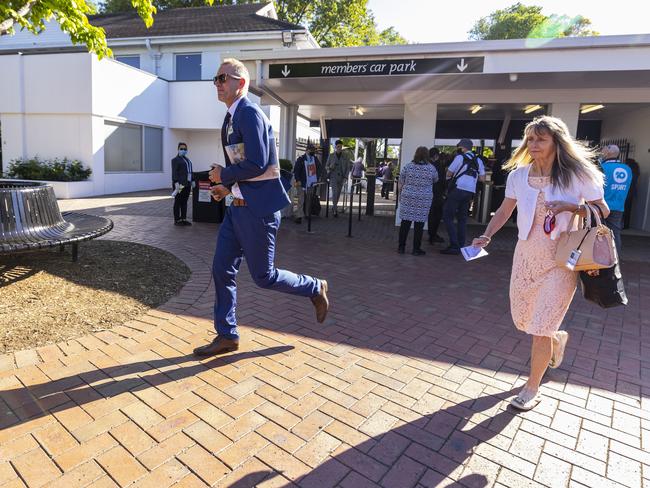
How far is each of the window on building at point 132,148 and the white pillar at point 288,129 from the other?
724cm

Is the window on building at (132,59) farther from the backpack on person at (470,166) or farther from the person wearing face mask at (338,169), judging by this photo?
the backpack on person at (470,166)

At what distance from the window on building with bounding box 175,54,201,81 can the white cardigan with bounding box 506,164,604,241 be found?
2083 centimetres

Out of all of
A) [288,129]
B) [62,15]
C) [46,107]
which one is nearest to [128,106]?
[46,107]

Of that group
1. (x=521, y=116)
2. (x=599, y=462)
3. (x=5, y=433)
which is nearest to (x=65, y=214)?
(x=5, y=433)

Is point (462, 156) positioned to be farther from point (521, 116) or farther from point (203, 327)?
point (521, 116)

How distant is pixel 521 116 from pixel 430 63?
26.4 ft

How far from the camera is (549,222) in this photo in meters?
2.66

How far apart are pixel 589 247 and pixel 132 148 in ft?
56.9

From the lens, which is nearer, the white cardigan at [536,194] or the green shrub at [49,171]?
the white cardigan at [536,194]

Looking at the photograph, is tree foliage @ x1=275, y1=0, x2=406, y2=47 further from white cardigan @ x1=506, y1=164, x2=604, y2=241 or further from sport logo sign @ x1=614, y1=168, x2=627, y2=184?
white cardigan @ x1=506, y1=164, x2=604, y2=241

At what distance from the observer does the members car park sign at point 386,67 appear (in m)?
7.83

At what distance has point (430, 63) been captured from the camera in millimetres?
7934

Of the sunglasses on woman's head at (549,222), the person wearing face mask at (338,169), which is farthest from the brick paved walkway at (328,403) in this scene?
the person wearing face mask at (338,169)

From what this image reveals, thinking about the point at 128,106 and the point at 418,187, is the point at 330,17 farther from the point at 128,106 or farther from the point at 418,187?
the point at 418,187
